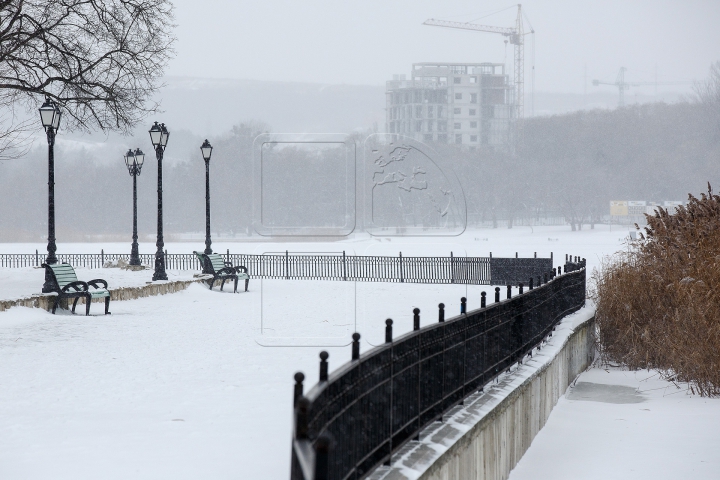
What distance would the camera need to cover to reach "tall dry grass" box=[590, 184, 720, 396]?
458 inches

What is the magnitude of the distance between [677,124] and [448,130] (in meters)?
32.1

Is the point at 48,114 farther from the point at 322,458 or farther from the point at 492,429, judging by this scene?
the point at 322,458

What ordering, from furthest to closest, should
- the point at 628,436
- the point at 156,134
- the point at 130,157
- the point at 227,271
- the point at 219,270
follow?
the point at 130,157
the point at 219,270
the point at 227,271
the point at 156,134
the point at 628,436

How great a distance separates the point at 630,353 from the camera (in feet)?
45.7

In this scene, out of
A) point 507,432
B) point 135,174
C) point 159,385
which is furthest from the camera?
point 135,174

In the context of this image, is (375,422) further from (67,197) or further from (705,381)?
(67,197)

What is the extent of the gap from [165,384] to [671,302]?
335 inches

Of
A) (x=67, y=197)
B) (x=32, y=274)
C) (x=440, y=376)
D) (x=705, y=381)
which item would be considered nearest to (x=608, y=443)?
(x=705, y=381)

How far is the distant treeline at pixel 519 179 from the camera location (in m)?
106

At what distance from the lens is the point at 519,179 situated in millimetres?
110625

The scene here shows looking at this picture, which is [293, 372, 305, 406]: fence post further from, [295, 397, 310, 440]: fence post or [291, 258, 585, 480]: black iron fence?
[295, 397, 310, 440]: fence post

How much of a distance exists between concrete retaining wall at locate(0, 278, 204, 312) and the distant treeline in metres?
76.4

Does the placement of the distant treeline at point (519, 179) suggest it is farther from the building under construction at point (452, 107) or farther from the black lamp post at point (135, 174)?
the black lamp post at point (135, 174)

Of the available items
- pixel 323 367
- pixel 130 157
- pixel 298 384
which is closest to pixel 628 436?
pixel 323 367
